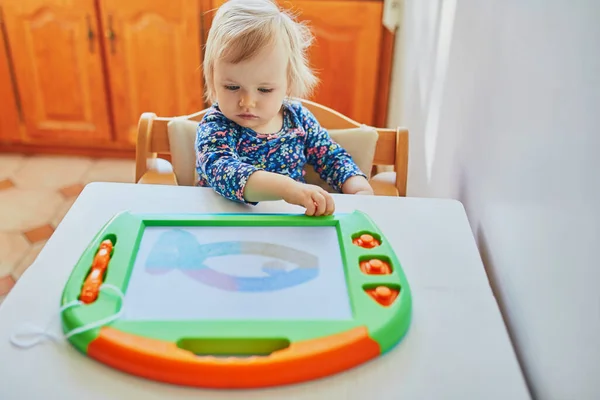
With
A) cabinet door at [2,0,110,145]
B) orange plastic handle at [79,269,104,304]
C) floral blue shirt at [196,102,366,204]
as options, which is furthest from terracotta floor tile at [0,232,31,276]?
A: orange plastic handle at [79,269,104,304]

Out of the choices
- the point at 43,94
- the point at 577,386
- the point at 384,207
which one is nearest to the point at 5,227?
the point at 43,94

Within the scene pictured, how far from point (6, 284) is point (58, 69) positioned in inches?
33.3

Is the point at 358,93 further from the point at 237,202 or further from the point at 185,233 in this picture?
the point at 185,233

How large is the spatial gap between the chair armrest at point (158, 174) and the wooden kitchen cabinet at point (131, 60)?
34.8 inches

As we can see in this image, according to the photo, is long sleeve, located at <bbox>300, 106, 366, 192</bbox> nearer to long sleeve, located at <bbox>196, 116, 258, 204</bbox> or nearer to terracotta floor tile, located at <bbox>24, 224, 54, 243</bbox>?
long sleeve, located at <bbox>196, 116, 258, 204</bbox>

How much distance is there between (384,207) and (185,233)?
0.89 feet

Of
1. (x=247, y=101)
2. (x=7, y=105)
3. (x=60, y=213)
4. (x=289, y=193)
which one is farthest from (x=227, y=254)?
(x=7, y=105)

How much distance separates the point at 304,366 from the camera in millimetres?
484

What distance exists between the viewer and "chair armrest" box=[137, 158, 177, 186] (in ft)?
3.23

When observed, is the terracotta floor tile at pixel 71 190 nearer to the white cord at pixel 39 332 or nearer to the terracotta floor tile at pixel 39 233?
the terracotta floor tile at pixel 39 233

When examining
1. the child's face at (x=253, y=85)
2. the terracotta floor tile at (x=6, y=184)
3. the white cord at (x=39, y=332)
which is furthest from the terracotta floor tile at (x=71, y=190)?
the white cord at (x=39, y=332)

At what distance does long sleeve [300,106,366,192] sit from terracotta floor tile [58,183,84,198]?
118 cm

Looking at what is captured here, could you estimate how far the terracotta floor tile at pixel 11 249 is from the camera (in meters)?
1.54

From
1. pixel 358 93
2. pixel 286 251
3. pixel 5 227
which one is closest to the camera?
pixel 286 251
